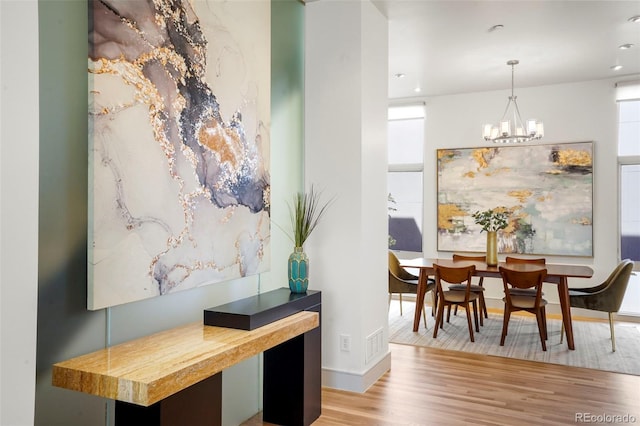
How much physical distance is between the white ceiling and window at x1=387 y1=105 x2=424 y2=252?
850 mm

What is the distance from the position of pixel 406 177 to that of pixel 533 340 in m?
3.20

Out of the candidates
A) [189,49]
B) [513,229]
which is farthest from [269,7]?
[513,229]

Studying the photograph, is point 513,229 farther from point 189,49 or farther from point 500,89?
point 189,49

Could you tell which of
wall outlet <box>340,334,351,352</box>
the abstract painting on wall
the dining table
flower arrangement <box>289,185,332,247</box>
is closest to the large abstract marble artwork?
flower arrangement <box>289,185,332,247</box>

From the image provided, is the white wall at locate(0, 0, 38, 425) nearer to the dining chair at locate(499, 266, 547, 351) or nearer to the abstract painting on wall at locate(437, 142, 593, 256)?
the dining chair at locate(499, 266, 547, 351)

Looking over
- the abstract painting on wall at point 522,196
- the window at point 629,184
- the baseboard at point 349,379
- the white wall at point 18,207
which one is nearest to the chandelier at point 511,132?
the abstract painting on wall at point 522,196

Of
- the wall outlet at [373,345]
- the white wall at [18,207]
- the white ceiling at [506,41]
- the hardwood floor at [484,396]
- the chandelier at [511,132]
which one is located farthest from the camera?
the chandelier at [511,132]

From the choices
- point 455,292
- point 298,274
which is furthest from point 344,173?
point 455,292

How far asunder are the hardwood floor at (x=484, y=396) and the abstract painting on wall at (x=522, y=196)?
265 centimetres

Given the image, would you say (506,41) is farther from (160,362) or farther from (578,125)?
(160,362)

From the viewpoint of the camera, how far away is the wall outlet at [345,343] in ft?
11.8

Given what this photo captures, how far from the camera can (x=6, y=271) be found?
1.10 metres

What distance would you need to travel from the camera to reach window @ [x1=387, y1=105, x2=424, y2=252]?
7320mm

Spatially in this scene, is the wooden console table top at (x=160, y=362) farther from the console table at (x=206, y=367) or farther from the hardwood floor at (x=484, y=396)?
the hardwood floor at (x=484, y=396)
